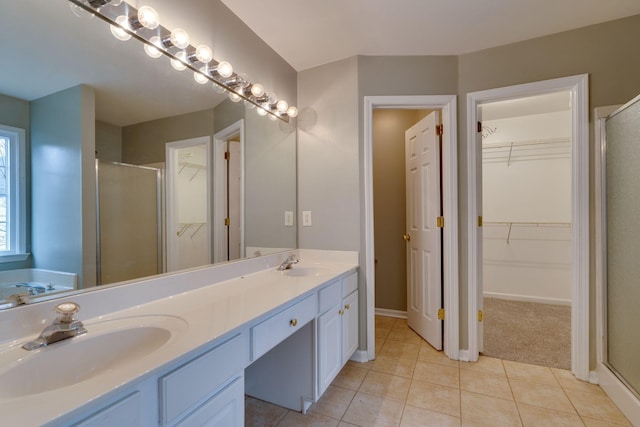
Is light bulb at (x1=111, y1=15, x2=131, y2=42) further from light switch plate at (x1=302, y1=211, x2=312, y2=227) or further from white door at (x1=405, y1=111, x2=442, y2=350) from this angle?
white door at (x1=405, y1=111, x2=442, y2=350)

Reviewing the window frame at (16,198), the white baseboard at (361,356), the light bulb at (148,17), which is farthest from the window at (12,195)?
the white baseboard at (361,356)

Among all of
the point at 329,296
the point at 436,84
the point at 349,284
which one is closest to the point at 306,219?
the point at 349,284

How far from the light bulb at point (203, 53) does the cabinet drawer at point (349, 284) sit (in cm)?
149

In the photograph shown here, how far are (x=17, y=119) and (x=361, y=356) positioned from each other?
227 cm

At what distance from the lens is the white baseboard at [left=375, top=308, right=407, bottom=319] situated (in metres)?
3.02

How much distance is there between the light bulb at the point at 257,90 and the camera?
1.82 metres

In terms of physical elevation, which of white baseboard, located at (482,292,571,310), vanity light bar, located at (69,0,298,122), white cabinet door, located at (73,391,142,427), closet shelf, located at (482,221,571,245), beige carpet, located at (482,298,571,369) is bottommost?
beige carpet, located at (482,298,571,369)

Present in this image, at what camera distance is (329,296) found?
166 centimetres

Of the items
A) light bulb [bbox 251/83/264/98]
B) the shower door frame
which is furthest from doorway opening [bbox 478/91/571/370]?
light bulb [bbox 251/83/264/98]

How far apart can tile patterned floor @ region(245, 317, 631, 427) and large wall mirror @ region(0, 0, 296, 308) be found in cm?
110

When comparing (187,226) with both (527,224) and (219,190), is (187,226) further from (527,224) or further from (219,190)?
(527,224)

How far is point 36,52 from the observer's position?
0.91 metres

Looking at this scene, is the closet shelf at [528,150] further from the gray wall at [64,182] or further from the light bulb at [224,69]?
the gray wall at [64,182]

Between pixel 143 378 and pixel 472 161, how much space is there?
7.43 ft
